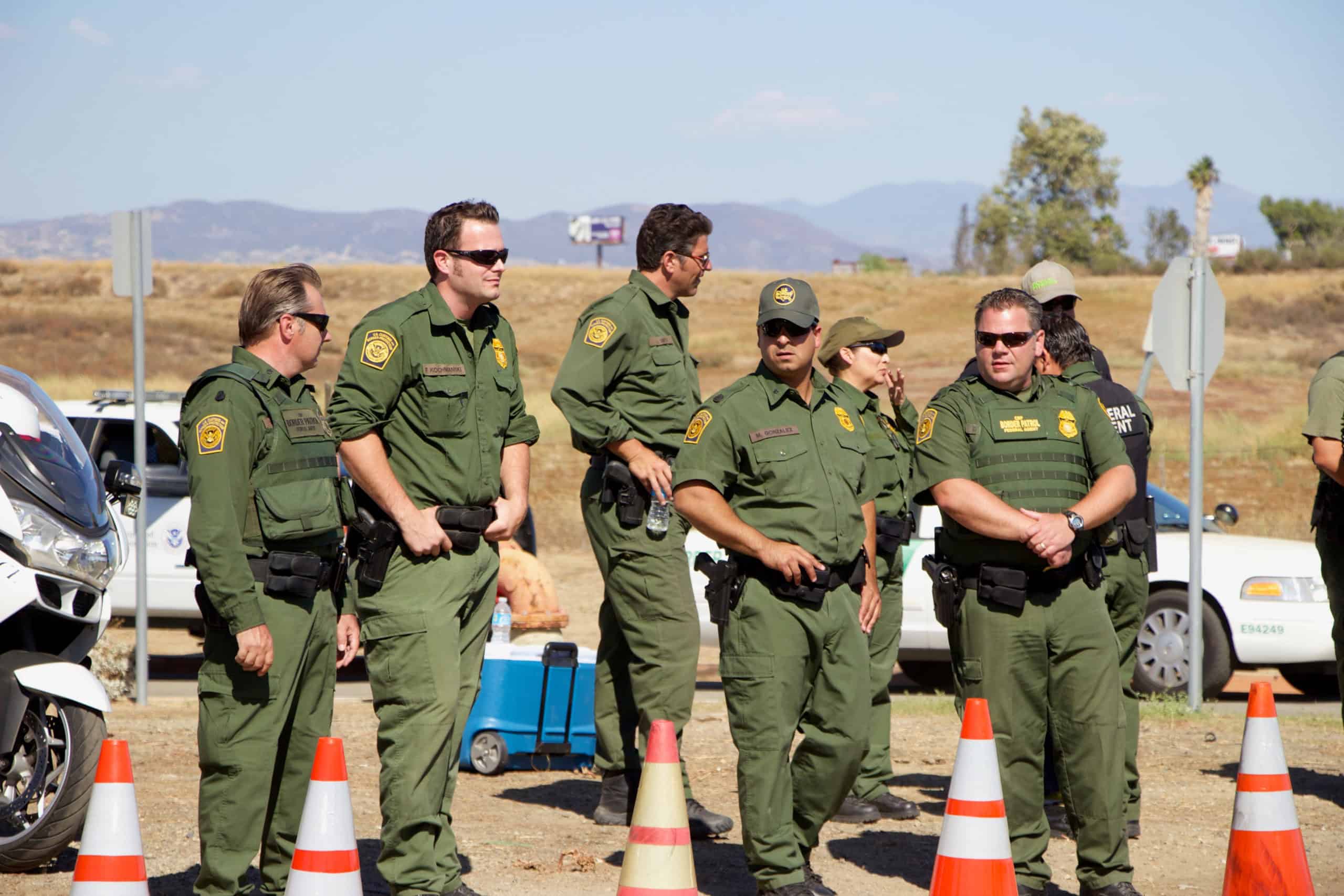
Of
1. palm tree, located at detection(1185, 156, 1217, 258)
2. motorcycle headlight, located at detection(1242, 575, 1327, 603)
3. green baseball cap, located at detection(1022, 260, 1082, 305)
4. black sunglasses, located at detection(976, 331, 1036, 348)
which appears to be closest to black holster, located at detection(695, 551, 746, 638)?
black sunglasses, located at detection(976, 331, 1036, 348)

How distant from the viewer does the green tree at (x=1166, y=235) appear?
81938 millimetres

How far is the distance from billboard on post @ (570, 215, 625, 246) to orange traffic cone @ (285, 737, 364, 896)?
11082cm

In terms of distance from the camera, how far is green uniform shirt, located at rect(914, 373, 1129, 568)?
16.6ft

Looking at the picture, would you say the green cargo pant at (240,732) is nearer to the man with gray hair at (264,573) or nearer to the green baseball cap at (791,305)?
the man with gray hair at (264,573)

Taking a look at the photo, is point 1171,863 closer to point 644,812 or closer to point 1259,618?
point 644,812

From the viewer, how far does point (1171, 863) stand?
18.8 feet

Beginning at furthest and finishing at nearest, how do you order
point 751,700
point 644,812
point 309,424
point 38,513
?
point 38,513 → point 751,700 → point 309,424 → point 644,812

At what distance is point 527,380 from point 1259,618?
28.7 metres

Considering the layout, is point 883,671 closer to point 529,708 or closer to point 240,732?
point 529,708

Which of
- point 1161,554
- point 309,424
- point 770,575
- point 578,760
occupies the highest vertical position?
point 309,424

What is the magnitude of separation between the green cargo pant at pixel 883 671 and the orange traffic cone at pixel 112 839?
3.52 m

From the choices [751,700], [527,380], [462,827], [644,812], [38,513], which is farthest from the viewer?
[527,380]

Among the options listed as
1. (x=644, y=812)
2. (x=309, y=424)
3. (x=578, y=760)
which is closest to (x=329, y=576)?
(x=309, y=424)

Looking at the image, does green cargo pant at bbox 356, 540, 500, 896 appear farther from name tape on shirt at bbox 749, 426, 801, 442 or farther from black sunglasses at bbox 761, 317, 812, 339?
black sunglasses at bbox 761, 317, 812, 339
